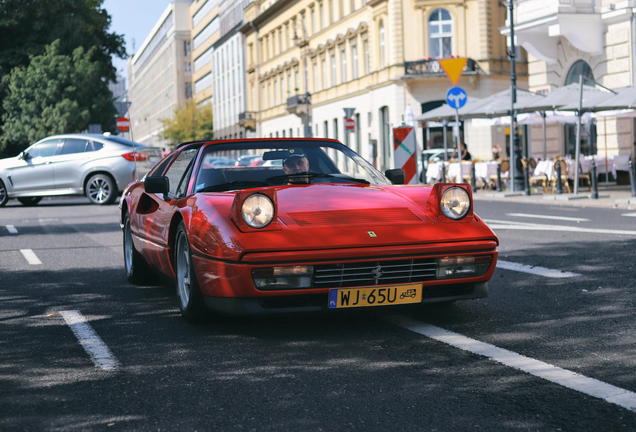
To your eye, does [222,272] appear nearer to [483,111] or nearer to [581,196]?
[581,196]

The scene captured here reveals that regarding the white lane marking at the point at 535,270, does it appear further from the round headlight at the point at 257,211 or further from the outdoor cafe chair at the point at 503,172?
the outdoor cafe chair at the point at 503,172

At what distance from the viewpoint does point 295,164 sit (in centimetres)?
628

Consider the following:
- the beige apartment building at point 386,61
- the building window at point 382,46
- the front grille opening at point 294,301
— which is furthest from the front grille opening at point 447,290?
the building window at point 382,46

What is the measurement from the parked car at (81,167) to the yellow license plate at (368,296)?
1607 centimetres

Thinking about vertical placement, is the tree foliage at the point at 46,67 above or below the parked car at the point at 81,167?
above

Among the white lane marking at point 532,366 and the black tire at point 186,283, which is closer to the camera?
the white lane marking at point 532,366

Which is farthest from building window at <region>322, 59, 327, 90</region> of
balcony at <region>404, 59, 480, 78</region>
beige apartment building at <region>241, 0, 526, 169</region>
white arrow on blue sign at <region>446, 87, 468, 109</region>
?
white arrow on blue sign at <region>446, 87, 468, 109</region>

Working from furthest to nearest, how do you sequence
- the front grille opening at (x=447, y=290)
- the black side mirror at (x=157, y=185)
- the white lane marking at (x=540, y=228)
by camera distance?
the white lane marking at (x=540, y=228) → the black side mirror at (x=157, y=185) → the front grille opening at (x=447, y=290)

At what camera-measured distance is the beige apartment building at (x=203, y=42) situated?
316 ft

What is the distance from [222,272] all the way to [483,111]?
19.8 metres

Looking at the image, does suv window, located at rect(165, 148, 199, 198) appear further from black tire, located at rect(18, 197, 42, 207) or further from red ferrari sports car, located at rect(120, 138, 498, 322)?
black tire, located at rect(18, 197, 42, 207)

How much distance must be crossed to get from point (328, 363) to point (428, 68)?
3956 centimetres

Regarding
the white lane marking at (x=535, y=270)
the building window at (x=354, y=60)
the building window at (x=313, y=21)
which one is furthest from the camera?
the building window at (x=313, y=21)

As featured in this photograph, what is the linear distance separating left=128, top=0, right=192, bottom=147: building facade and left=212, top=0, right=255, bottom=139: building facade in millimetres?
9477
